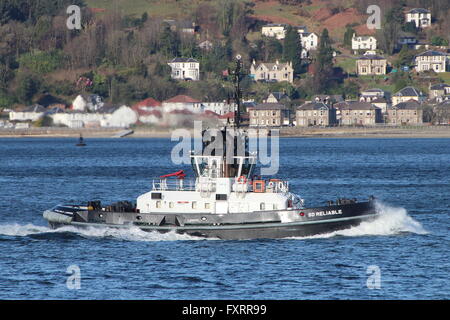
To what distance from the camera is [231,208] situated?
4909cm

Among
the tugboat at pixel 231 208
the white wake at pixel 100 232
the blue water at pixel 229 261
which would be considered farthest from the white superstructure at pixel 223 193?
the blue water at pixel 229 261

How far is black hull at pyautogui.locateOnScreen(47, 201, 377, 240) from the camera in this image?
48.3 m

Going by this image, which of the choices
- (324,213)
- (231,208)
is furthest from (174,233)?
(324,213)

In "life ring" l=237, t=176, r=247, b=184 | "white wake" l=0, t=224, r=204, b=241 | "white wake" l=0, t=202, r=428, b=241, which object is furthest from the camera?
"white wake" l=0, t=202, r=428, b=241

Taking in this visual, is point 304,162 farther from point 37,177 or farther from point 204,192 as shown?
point 204,192

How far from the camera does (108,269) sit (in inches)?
1674

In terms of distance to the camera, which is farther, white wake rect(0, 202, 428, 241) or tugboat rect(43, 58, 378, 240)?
white wake rect(0, 202, 428, 241)

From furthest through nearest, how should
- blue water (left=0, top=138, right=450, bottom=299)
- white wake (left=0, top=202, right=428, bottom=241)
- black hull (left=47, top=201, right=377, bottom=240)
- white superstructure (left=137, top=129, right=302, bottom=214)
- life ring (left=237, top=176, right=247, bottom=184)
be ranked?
white wake (left=0, top=202, right=428, bottom=241) → life ring (left=237, top=176, right=247, bottom=184) → white superstructure (left=137, top=129, right=302, bottom=214) → black hull (left=47, top=201, right=377, bottom=240) → blue water (left=0, top=138, right=450, bottom=299)

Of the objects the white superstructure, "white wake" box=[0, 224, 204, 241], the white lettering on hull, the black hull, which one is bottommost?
"white wake" box=[0, 224, 204, 241]

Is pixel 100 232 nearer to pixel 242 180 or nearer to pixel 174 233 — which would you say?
pixel 174 233

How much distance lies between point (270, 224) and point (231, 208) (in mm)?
2329
